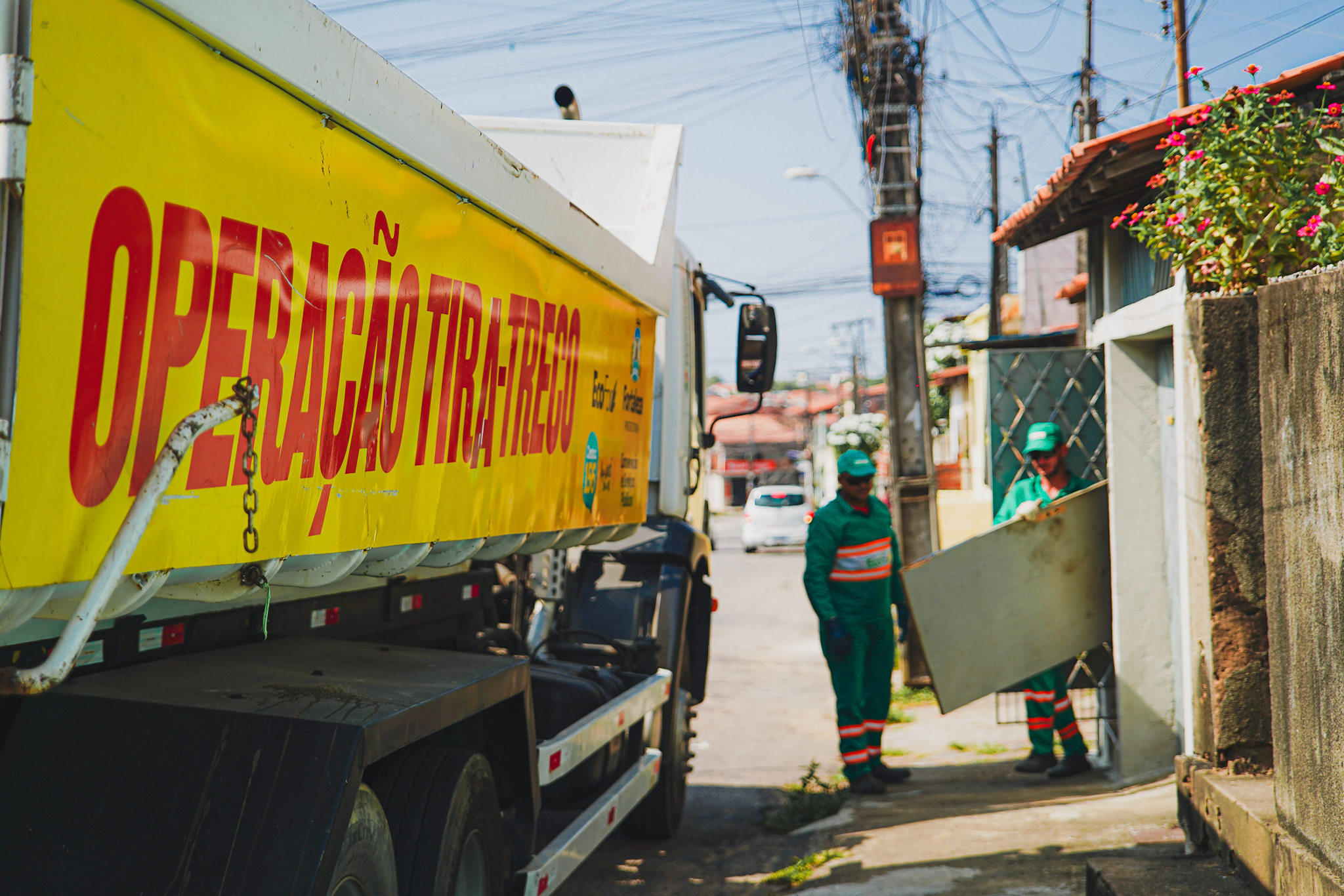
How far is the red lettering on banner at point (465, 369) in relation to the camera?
2719mm

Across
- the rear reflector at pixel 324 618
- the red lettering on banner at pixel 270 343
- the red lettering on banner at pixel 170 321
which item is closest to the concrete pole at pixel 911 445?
the rear reflector at pixel 324 618

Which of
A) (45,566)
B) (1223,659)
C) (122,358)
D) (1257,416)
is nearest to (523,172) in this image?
(122,358)

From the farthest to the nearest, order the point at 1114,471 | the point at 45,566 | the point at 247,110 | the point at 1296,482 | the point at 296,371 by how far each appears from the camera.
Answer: the point at 1114,471 → the point at 1296,482 → the point at 296,371 → the point at 247,110 → the point at 45,566

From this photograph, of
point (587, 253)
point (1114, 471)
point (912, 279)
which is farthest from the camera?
point (912, 279)

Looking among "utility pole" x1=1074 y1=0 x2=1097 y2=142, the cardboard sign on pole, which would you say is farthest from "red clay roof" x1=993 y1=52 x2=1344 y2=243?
"utility pole" x1=1074 y1=0 x2=1097 y2=142

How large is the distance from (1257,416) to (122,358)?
381 centimetres

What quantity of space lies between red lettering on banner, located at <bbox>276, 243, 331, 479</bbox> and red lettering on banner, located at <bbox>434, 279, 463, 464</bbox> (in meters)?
0.52

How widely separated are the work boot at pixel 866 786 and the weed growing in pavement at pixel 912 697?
2652 millimetres

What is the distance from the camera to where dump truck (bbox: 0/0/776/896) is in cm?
152

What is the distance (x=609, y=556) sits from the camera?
5.32 meters

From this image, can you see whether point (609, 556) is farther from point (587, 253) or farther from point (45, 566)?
point (45, 566)

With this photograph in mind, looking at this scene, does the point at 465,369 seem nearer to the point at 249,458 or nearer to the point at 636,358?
the point at 249,458

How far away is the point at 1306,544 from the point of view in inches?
119

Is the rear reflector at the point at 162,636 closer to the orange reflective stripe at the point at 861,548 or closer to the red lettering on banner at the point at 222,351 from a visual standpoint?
the red lettering on banner at the point at 222,351
